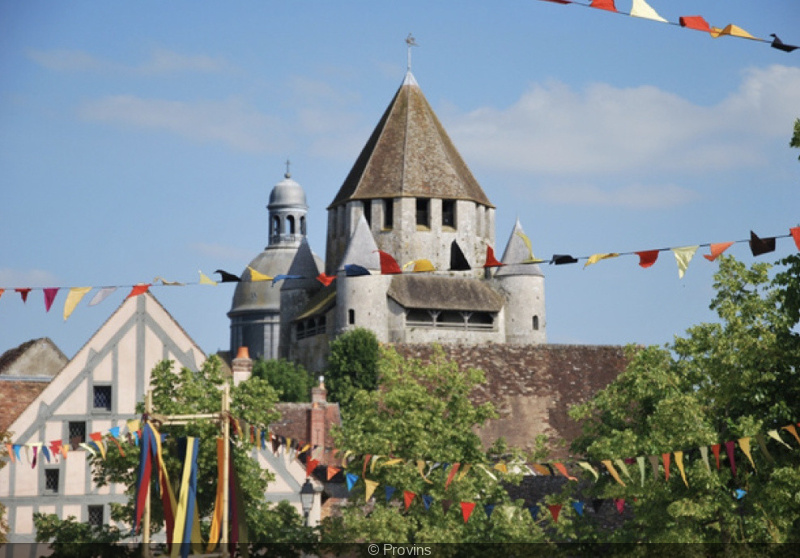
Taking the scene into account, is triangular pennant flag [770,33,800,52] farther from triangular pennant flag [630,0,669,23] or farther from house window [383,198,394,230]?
house window [383,198,394,230]

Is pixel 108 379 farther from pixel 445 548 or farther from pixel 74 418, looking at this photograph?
pixel 445 548

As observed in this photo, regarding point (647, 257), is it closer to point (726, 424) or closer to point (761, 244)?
point (761, 244)

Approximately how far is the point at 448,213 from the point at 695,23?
→ 72.6 m

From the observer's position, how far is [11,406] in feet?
155

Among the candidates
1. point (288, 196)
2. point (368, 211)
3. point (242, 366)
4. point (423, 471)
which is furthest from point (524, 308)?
point (423, 471)

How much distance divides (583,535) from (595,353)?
4286 cm

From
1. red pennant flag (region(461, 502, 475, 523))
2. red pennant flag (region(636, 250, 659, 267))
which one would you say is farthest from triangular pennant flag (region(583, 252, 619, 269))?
red pennant flag (region(461, 502, 475, 523))

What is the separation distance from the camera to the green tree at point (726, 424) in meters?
33.1

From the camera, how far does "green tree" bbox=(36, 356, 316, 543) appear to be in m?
35.7

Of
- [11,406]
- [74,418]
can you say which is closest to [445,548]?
[74,418]

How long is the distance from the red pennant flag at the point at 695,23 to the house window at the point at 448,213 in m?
71.9

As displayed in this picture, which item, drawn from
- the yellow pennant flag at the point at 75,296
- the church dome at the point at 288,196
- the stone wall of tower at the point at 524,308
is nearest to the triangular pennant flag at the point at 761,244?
the yellow pennant flag at the point at 75,296

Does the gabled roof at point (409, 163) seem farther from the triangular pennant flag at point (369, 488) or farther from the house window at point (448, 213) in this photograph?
the triangular pennant flag at point (369, 488)

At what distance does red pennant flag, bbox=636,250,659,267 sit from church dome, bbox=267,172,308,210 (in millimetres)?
105379
